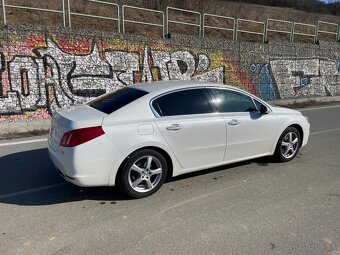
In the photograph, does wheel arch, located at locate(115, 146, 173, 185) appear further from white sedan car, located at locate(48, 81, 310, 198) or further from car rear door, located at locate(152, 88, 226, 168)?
car rear door, located at locate(152, 88, 226, 168)

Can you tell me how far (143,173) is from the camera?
443 cm

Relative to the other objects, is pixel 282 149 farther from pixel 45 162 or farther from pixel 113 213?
pixel 45 162

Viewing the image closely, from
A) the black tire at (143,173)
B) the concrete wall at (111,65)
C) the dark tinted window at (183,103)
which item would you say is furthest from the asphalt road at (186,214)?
the concrete wall at (111,65)

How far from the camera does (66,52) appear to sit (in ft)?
32.3

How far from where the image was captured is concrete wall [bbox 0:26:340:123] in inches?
356

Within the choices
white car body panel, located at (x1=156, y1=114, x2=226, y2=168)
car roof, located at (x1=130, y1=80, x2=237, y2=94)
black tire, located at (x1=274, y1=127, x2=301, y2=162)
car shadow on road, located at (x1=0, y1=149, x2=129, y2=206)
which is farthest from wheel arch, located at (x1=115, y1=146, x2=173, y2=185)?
black tire, located at (x1=274, y1=127, x2=301, y2=162)

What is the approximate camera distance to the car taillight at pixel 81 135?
A: 4.07 metres

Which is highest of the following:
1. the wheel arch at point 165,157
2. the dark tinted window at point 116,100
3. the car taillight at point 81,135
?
the dark tinted window at point 116,100

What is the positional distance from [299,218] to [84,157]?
104 inches

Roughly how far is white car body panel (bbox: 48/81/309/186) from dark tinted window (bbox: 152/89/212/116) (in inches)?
3.4

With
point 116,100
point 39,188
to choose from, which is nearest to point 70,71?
point 116,100

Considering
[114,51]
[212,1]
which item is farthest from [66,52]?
[212,1]

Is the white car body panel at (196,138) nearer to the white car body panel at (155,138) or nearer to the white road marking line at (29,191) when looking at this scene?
the white car body panel at (155,138)

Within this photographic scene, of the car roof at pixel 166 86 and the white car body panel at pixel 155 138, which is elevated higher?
the car roof at pixel 166 86
